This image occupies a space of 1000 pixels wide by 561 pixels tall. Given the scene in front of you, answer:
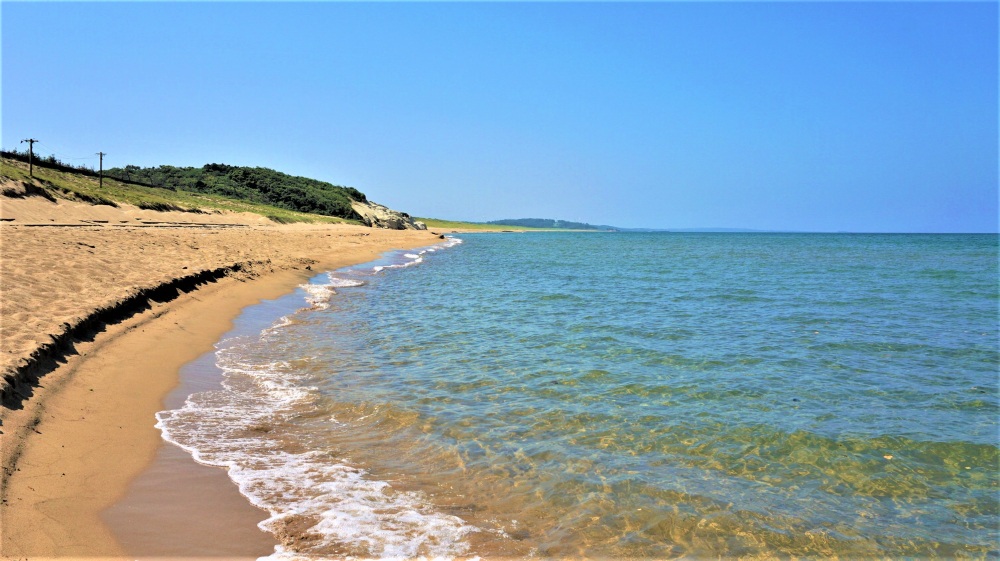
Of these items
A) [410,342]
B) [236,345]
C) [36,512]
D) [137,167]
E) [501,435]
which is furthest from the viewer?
[137,167]

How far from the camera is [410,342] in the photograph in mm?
11906

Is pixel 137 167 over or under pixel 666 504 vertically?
over

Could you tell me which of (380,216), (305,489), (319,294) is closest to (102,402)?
(305,489)

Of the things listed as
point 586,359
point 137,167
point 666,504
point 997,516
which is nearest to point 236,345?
point 586,359

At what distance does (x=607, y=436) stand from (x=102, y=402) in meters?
5.81

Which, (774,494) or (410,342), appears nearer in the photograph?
(774,494)

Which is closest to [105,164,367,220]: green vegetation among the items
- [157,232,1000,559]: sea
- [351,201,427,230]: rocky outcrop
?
[351,201,427,230]: rocky outcrop

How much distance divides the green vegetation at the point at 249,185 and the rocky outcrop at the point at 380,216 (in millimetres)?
1617

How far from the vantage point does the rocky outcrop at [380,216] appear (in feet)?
300

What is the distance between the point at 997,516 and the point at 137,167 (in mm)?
107533

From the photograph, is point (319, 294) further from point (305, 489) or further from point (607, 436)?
point (305, 489)

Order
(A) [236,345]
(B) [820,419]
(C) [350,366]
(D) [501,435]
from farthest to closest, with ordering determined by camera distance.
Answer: (A) [236,345] < (C) [350,366] < (B) [820,419] < (D) [501,435]

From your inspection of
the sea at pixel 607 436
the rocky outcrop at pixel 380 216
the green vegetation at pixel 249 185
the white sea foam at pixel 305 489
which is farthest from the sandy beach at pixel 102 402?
the rocky outcrop at pixel 380 216

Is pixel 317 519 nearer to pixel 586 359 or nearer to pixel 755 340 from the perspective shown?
pixel 586 359
